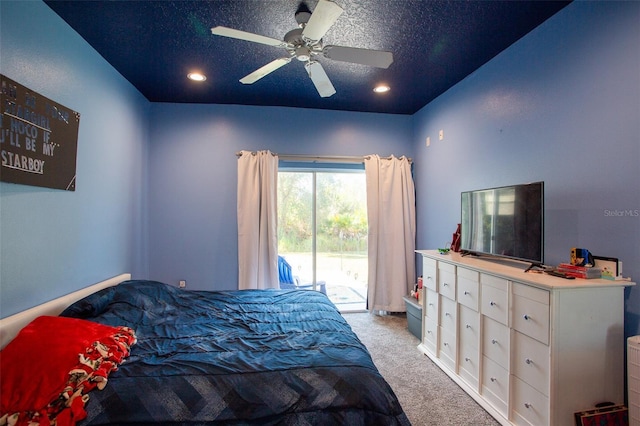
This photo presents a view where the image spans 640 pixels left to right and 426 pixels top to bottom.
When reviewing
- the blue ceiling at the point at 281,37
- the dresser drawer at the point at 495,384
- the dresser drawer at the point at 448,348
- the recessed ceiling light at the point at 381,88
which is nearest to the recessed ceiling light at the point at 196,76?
the blue ceiling at the point at 281,37

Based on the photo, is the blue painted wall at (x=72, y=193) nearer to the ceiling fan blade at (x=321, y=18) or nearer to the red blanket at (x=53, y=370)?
the red blanket at (x=53, y=370)

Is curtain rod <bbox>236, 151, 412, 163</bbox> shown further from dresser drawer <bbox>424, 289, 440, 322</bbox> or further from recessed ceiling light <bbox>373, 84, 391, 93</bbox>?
dresser drawer <bbox>424, 289, 440, 322</bbox>

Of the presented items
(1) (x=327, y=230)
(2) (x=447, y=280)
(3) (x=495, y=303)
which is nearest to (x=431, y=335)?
(2) (x=447, y=280)

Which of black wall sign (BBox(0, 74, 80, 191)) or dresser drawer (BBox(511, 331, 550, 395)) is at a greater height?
black wall sign (BBox(0, 74, 80, 191))

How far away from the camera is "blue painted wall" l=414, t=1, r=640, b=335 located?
1.67 metres

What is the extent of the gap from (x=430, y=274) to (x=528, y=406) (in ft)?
4.13

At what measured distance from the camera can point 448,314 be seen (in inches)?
103

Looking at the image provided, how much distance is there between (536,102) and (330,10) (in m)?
1.76

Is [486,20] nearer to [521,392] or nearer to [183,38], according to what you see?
[183,38]

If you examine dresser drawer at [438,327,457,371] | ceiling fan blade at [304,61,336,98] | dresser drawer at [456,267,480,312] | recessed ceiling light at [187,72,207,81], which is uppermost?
recessed ceiling light at [187,72,207,81]

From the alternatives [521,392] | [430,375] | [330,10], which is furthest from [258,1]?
[430,375]

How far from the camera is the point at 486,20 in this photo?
2145mm

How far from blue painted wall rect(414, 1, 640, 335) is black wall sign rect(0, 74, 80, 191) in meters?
3.50

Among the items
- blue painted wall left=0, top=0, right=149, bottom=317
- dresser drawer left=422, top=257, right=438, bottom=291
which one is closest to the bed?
blue painted wall left=0, top=0, right=149, bottom=317
